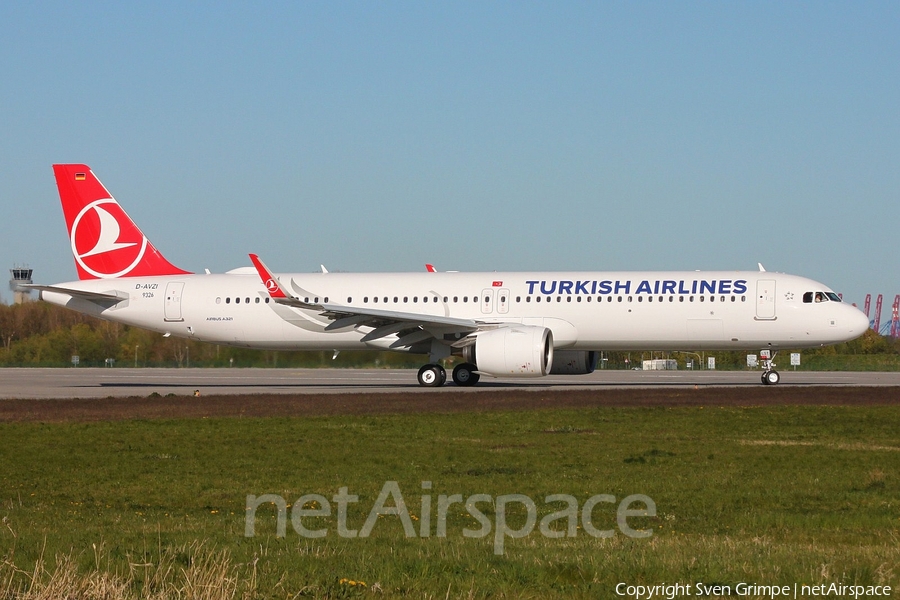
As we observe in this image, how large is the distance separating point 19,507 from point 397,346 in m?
23.7

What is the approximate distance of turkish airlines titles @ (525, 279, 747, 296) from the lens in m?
33.3

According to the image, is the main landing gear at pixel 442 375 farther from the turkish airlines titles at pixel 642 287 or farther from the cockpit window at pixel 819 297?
the cockpit window at pixel 819 297

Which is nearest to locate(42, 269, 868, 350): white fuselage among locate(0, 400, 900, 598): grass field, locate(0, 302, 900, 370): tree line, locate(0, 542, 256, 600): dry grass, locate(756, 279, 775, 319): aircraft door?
locate(756, 279, 775, 319): aircraft door

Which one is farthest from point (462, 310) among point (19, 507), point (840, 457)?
point (19, 507)

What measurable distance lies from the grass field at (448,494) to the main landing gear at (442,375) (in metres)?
12.2

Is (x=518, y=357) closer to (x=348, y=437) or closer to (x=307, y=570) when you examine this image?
(x=348, y=437)

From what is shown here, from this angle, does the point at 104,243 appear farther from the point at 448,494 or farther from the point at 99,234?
the point at 448,494

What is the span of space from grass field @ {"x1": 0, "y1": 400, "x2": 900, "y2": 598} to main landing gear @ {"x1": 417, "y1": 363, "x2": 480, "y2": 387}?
12.2 meters

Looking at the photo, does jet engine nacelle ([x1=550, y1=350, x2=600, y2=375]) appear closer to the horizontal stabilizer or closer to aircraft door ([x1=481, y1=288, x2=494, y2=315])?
aircraft door ([x1=481, y1=288, x2=494, y2=315])

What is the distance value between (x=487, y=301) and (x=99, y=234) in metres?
14.0

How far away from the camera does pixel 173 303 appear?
3688 centimetres

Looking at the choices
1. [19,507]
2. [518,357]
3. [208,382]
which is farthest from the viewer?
[208,382]

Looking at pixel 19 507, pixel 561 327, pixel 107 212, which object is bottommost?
pixel 19 507

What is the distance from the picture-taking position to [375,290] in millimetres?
36000
